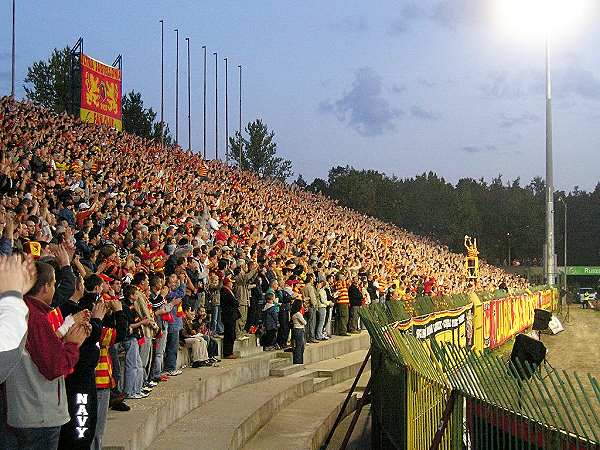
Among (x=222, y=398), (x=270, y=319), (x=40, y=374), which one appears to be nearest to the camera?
(x=40, y=374)

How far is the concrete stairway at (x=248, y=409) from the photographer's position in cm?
1020

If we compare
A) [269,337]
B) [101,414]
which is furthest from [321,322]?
[101,414]

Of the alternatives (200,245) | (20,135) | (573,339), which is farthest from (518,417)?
(573,339)

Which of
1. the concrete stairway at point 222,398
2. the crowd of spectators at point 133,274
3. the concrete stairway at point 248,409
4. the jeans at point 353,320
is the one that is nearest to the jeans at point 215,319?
the crowd of spectators at point 133,274

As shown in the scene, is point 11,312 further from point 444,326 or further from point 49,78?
point 49,78

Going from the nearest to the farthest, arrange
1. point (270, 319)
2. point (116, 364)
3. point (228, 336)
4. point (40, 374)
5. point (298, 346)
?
point (40, 374), point (116, 364), point (228, 336), point (270, 319), point (298, 346)

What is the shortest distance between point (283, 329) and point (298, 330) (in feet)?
3.74

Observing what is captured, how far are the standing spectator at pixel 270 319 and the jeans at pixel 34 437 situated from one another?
11.8 metres

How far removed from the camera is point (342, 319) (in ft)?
76.7

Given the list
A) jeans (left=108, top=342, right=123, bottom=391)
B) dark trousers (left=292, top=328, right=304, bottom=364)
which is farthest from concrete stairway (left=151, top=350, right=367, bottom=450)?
jeans (left=108, top=342, right=123, bottom=391)

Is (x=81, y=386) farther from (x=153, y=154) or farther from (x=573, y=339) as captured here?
(x=153, y=154)

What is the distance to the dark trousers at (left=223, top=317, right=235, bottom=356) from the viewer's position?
15.9 metres

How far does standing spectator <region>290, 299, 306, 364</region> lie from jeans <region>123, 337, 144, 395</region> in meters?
7.34

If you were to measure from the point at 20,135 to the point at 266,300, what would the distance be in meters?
8.45
